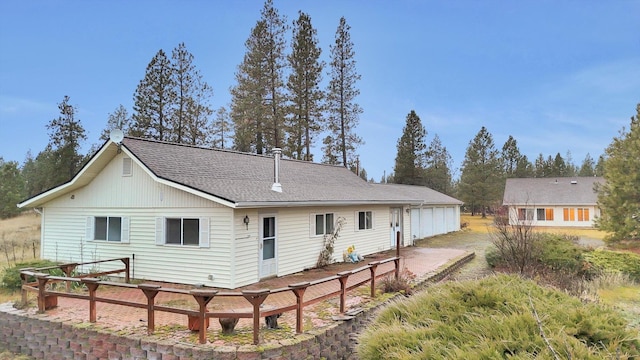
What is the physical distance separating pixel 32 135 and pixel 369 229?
27810mm

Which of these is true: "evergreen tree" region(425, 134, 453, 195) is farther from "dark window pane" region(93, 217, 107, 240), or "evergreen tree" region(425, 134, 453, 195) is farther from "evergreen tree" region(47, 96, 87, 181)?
"dark window pane" region(93, 217, 107, 240)

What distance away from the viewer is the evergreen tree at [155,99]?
27172 millimetres

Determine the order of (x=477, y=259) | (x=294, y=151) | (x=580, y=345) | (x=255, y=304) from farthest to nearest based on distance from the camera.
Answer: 1. (x=294, y=151)
2. (x=477, y=259)
3. (x=255, y=304)
4. (x=580, y=345)

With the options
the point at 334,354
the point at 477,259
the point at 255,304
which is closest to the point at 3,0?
the point at 255,304

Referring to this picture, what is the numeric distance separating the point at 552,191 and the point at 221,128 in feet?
99.7

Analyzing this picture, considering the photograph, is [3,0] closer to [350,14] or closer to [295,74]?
[295,74]

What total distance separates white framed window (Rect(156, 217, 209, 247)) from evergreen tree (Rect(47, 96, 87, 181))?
22.6 m

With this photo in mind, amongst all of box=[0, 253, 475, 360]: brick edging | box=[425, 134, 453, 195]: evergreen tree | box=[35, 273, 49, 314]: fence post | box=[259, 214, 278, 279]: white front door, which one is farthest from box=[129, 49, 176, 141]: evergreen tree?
box=[425, 134, 453, 195]: evergreen tree

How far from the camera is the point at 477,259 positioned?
1669 centimetres

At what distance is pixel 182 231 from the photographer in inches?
418

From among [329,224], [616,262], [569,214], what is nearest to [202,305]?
[329,224]

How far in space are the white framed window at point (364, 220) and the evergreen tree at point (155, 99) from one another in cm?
1802

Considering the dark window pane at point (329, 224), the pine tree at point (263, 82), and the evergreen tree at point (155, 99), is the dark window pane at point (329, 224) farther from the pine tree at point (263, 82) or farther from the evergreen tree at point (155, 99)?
the evergreen tree at point (155, 99)

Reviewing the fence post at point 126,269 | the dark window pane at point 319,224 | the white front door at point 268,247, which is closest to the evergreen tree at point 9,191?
the fence post at point 126,269
